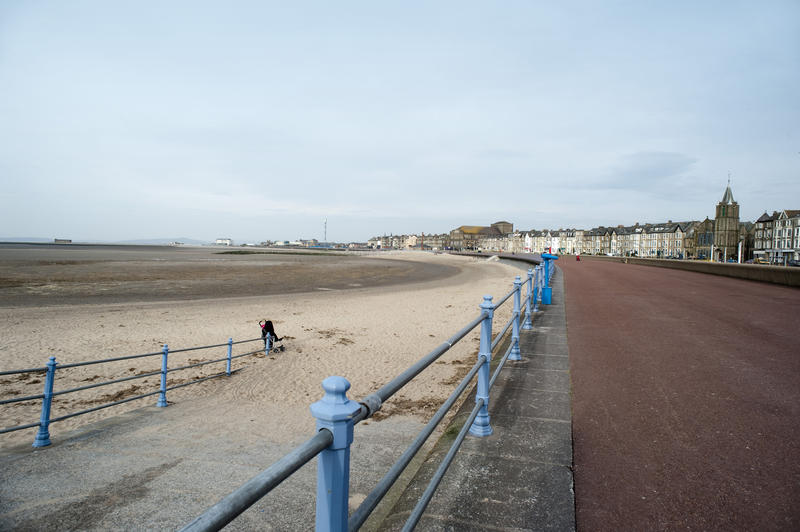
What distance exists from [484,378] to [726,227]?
11204 cm

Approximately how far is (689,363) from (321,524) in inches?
269

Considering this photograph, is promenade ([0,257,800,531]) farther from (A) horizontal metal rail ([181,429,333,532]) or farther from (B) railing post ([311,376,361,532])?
(A) horizontal metal rail ([181,429,333,532])

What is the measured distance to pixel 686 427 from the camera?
411 cm

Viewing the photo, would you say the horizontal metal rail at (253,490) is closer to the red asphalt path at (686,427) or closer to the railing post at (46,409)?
the red asphalt path at (686,427)

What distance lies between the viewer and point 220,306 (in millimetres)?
21016

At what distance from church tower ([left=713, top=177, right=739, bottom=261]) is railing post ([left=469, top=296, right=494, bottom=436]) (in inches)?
4280

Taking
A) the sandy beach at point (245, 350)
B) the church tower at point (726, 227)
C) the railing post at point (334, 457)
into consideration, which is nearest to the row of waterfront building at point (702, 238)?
the church tower at point (726, 227)

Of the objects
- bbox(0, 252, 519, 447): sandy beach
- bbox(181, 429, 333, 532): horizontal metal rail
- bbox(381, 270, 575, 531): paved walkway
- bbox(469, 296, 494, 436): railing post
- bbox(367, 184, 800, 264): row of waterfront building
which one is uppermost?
bbox(367, 184, 800, 264): row of waterfront building

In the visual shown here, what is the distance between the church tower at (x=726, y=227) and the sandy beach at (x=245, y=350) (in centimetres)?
9460

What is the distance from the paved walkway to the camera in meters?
2.76

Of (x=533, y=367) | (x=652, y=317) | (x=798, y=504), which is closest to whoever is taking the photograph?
(x=798, y=504)

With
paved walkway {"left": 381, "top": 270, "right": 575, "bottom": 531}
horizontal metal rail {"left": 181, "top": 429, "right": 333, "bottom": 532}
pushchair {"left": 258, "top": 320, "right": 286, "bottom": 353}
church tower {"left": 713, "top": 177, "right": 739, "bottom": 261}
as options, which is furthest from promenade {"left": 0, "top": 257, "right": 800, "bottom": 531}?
church tower {"left": 713, "top": 177, "right": 739, "bottom": 261}

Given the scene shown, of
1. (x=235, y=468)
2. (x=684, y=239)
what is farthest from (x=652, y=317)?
(x=684, y=239)

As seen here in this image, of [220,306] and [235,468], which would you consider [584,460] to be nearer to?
[235,468]
